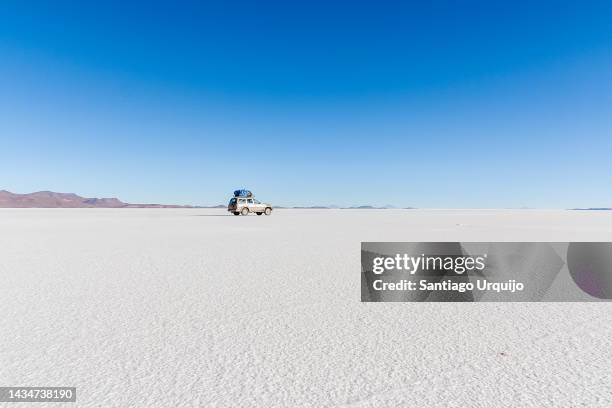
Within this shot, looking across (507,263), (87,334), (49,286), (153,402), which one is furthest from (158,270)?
(507,263)

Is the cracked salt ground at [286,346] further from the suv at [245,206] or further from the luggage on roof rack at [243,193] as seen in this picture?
the luggage on roof rack at [243,193]

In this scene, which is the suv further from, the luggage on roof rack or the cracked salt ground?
the cracked salt ground

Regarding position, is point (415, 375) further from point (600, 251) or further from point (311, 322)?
point (600, 251)

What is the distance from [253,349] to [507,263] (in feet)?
24.1

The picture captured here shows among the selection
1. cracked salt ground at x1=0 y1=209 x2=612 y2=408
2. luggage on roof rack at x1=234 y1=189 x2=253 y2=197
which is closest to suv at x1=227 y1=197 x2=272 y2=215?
luggage on roof rack at x1=234 y1=189 x2=253 y2=197

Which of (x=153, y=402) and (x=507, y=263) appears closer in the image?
(x=153, y=402)

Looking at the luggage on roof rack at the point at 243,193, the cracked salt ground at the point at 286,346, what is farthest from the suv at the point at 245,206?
the cracked salt ground at the point at 286,346

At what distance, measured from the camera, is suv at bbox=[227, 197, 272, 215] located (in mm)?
39812

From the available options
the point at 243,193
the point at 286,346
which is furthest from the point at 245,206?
the point at 286,346

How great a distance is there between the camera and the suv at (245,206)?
131 ft

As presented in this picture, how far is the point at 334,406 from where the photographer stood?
9.34ft

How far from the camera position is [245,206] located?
4044 centimetres

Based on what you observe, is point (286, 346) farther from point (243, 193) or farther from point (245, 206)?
point (243, 193)

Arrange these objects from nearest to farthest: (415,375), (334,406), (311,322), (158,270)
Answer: (334,406)
(415,375)
(311,322)
(158,270)
